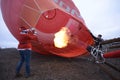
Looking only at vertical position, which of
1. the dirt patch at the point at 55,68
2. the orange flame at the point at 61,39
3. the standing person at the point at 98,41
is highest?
the orange flame at the point at 61,39

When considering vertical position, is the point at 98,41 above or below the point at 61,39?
below

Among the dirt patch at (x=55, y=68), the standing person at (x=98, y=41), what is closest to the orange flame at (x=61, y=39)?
the dirt patch at (x=55, y=68)

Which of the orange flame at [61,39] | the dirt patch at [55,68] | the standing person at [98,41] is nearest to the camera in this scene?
the dirt patch at [55,68]

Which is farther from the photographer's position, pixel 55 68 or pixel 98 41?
pixel 98 41

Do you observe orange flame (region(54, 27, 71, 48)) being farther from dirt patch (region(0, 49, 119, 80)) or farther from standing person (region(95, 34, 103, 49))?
standing person (region(95, 34, 103, 49))

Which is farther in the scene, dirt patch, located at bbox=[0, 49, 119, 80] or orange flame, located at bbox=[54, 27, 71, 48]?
orange flame, located at bbox=[54, 27, 71, 48]

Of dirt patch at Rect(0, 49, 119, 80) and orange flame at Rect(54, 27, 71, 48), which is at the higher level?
orange flame at Rect(54, 27, 71, 48)

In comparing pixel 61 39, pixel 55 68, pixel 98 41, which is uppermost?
pixel 61 39

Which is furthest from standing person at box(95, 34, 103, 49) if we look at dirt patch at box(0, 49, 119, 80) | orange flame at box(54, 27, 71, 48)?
orange flame at box(54, 27, 71, 48)

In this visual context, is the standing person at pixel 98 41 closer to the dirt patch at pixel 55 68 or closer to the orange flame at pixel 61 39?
the dirt patch at pixel 55 68

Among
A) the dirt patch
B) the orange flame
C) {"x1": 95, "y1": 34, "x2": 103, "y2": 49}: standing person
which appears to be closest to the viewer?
the dirt patch

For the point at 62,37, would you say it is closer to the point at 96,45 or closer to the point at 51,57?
the point at 51,57

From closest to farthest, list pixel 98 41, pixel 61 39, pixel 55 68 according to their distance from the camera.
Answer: pixel 55 68
pixel 98 41
pixel 61 39

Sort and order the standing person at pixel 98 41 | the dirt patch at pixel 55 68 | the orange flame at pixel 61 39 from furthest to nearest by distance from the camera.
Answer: the orange flame at pixel 61 39, the standing person at pixel 98 41, the dirt patch at pixel 55 68
